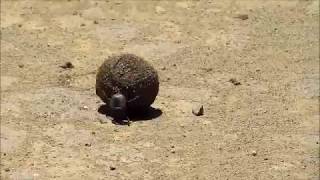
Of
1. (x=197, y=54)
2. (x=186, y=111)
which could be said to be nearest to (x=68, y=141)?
(x=186, y=111)

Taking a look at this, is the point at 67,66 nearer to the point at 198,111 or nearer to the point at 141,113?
the point at 141,113

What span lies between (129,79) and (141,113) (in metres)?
0.67

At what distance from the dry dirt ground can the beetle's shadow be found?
98 millimetres

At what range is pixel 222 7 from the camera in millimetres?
13320

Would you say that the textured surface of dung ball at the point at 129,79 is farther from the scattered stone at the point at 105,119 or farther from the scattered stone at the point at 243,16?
the scattered stone at the point at 243,16

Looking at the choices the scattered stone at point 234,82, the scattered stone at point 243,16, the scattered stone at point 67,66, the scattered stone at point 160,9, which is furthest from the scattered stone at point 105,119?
the scattered stone at point 243,16

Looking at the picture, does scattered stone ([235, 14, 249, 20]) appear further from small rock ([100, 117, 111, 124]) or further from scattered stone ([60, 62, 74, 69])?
small rock ([100, 117, 111, 124])

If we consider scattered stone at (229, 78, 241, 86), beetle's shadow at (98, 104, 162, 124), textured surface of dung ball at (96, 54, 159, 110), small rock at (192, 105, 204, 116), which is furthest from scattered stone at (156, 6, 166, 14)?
textured surface of dung ball at (96, 54, 159, 110)

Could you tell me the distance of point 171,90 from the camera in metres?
10.6

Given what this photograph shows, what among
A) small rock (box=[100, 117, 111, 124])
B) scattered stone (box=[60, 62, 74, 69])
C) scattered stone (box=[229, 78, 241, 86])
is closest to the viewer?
small rock (box=[100, 117, 111, 124])

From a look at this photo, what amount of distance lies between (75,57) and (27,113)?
A: 6.71ft

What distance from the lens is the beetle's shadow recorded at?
9.70 meters

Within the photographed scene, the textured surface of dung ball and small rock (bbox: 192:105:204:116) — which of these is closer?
the textured surface of dung ball

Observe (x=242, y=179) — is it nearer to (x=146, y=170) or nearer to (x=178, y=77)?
(x=146, y=170)
